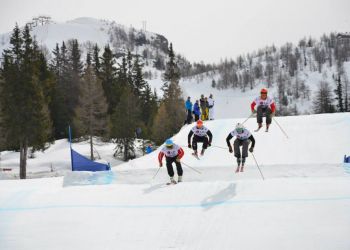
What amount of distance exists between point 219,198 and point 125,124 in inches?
1344

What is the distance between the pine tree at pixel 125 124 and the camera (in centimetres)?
4344

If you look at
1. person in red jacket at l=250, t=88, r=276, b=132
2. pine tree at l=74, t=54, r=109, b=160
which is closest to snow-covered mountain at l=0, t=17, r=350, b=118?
pine tree at l=74, t=54, r=109, b=160

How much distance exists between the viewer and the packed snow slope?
790 centimetres

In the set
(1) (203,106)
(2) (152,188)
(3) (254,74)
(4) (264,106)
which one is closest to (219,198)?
(2) (152,188)

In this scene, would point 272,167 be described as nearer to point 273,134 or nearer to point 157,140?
point 273,134

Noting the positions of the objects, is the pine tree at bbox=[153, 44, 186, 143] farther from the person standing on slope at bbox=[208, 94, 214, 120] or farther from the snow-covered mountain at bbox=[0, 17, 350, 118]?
the snow-covered mountain at bbox=[0, 17, 350, 118]

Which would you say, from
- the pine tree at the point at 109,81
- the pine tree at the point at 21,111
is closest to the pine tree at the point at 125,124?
the pine tree at the point at 109,81

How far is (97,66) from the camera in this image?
193 ft

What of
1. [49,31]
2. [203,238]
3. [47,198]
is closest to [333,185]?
[203,238]

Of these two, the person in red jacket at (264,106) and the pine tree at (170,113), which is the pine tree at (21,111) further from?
the person in red jacket at (264,106)

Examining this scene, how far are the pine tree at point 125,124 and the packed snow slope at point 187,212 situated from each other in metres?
29.6

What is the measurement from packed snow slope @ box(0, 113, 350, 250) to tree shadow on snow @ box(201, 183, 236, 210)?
0.09 feet

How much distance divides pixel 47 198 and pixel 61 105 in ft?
143

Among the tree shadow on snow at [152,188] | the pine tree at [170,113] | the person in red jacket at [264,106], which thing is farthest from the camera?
the pine tree at [170,113]
